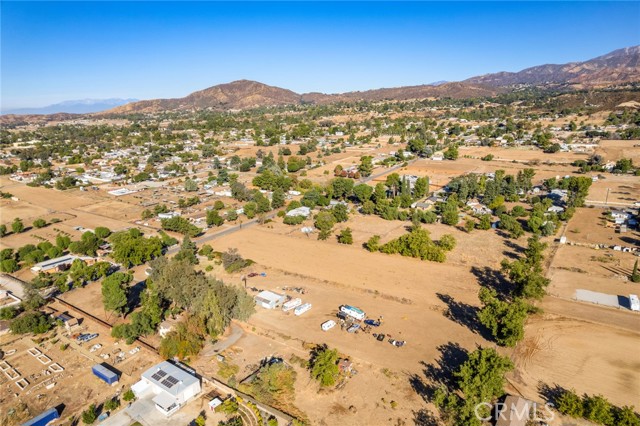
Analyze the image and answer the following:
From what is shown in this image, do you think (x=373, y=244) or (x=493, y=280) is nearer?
(x=493, y=280)

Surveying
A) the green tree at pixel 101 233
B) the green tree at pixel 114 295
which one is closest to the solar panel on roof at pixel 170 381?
the green tree at pixel 114 295

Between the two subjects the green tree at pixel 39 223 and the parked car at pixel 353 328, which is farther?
the green tree at pixel 39 223

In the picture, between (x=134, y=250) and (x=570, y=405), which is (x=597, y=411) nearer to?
(x=570, y=405)

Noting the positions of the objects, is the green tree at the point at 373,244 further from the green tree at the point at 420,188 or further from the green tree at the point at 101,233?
the green tree at the point at 101,233

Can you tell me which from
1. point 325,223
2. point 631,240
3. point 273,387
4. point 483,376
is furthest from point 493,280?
point 273,387

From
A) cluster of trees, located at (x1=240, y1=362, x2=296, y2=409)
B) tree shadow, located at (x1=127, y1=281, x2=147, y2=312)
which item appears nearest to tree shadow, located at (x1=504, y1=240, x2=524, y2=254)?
cluster of trees, located at (x1=240, y1=362, x2=296, y2=409)

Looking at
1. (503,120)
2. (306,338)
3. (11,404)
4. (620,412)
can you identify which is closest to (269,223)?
(306,338)

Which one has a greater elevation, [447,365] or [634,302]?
[634,302]
